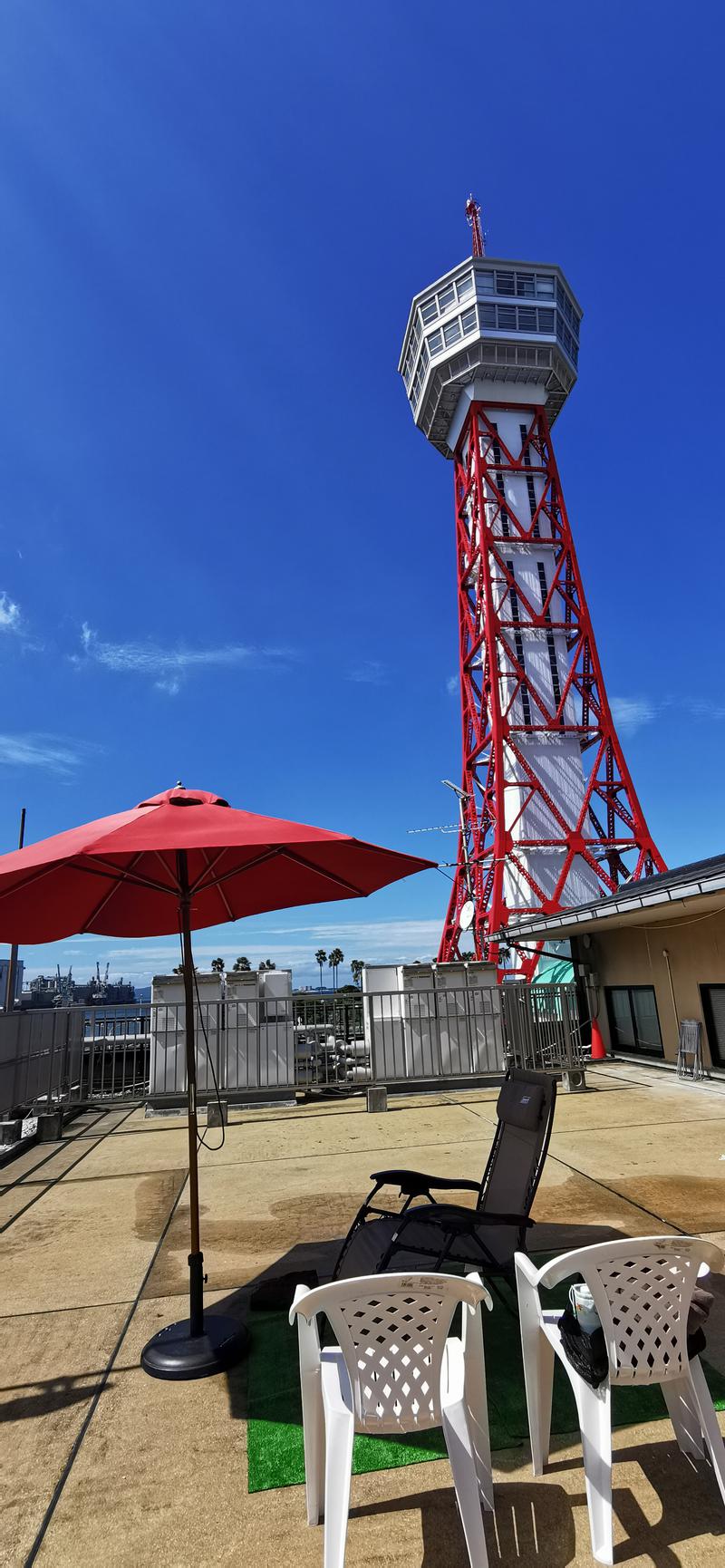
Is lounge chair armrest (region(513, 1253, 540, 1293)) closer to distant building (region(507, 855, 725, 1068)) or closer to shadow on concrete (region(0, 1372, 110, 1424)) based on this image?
shadow on concrete (region(0, 1372, 110, 1424))

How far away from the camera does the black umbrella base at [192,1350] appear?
3.21 meters

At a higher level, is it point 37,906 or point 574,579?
point 574,579

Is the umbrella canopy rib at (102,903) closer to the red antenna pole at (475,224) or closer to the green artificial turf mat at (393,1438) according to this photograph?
the green artificial turf mat at (393,1438)

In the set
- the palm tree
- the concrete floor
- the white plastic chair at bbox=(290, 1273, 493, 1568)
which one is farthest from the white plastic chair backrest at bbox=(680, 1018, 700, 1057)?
the palm tree

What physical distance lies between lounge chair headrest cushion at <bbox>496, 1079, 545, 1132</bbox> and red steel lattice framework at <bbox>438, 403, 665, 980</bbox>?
29.2 metres

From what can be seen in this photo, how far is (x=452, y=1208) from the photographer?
3492mm

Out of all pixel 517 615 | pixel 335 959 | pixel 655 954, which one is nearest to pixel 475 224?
pixel 517 615

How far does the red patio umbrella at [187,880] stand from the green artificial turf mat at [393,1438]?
24 cm

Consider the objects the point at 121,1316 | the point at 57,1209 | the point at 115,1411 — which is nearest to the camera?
the point at 115,1411

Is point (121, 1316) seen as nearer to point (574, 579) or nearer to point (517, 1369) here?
point (517, 1369)

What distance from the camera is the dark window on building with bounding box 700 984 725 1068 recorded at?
37.9 ft

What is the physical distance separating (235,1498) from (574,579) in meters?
41.1

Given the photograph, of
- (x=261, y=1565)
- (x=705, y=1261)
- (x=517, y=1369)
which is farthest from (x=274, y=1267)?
(x=705, y=1261)

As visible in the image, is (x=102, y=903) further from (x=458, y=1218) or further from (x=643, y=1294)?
(x=643, y=1294)
